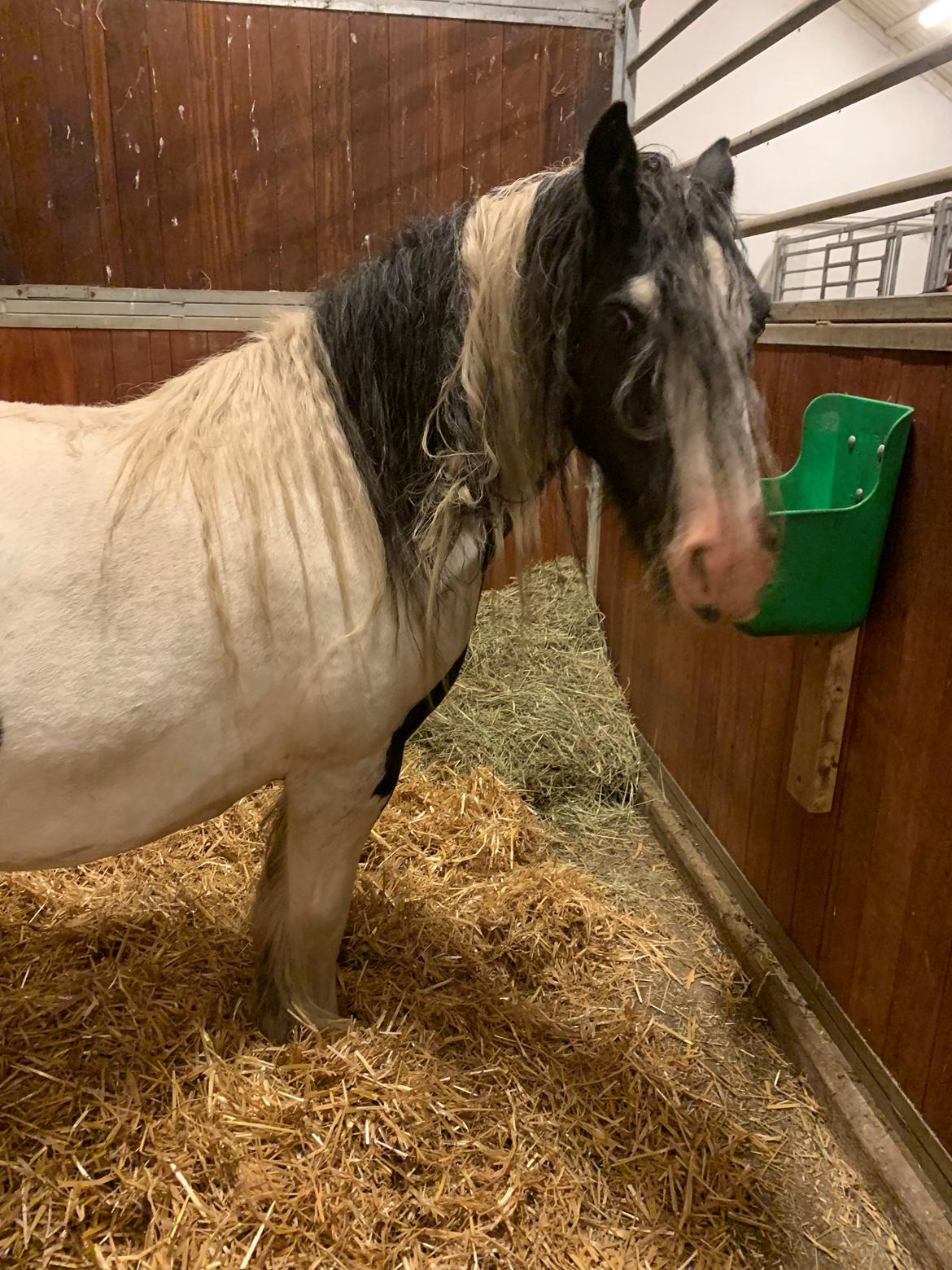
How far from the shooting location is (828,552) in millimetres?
1274

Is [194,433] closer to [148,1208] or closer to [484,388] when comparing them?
[484,388]

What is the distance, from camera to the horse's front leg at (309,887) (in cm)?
118

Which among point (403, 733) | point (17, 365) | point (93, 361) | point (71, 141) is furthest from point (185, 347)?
point (403, 733)

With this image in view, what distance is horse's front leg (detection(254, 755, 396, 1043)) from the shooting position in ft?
3.89

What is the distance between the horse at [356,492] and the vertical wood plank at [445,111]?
180cm

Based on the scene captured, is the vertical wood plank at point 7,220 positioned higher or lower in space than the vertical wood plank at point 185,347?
higher

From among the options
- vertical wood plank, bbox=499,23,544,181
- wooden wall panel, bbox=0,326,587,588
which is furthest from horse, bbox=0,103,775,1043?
vertical wood plank, bbox=499,23,544,181

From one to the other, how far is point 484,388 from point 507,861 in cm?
130

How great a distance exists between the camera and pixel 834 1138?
4.53 ft

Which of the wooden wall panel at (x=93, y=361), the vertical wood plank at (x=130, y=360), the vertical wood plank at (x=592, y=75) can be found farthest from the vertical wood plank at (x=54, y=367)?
the vertical wood plank at (x=592, y=75)

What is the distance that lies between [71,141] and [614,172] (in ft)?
7.58

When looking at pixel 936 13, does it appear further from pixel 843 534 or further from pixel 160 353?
pixel 843 534

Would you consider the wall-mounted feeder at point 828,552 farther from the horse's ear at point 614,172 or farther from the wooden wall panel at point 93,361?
the wooden wall panel at point 93,361

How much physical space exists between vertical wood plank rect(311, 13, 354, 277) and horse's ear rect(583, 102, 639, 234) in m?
1.75
